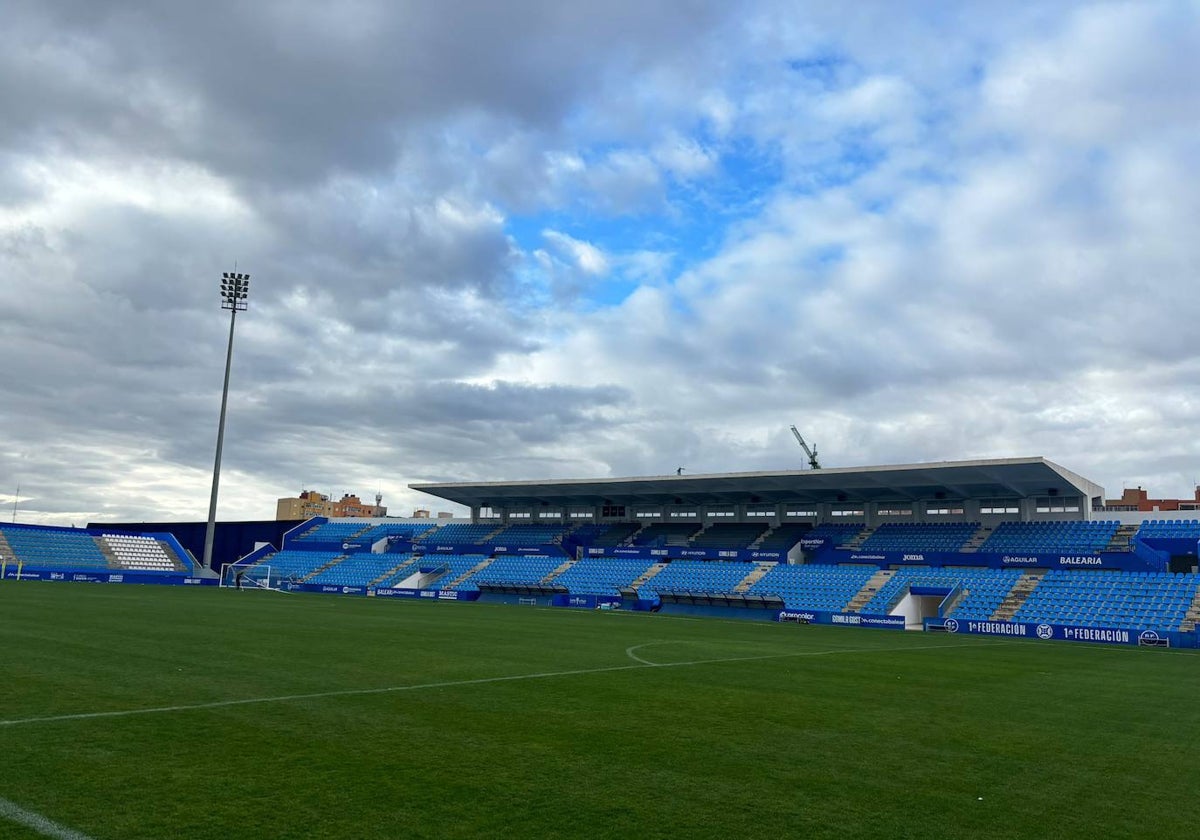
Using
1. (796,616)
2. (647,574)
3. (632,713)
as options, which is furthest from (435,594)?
(632,713)

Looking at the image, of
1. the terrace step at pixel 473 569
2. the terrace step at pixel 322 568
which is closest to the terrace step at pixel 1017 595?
the terrace step at pixel 473 569

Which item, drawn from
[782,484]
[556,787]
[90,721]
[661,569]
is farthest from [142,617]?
[782,484]

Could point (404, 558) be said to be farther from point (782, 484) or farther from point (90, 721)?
point (90, 721)

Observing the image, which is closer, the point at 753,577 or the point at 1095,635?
the point at 1095,635

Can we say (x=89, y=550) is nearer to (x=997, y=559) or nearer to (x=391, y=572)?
(x=391, y=572)

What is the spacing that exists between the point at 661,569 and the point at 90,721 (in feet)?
168

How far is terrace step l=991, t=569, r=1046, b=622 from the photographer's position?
4184cm

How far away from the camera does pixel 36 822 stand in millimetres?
6414

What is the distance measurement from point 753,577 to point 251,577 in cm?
4410

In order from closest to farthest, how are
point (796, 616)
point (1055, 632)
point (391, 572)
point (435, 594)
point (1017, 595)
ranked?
point (1055, 632)
point (1017, 595)
point (796, 616)
point (435, 594)
point (391, 572)

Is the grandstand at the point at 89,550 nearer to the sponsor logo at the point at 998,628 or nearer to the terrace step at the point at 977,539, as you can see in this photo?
the terrace step at the point at 977,539

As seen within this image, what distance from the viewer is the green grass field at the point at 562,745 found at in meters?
7.09

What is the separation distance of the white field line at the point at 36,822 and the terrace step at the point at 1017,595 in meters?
41.1

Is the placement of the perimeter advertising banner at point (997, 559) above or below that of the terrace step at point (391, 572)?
above
